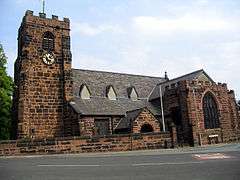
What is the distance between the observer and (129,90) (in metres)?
36.9

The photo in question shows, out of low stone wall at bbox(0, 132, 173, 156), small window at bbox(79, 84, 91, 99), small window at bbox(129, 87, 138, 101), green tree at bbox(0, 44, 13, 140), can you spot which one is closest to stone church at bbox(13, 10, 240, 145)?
small window at bbox(79, 84, 91, 99)

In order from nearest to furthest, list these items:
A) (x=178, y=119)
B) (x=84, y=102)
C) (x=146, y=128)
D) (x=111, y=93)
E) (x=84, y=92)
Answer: (x=146, y=128) → (x=84, y=102) → (x=84, y=92) → (x=178, y=119) → (x=111, y=93)

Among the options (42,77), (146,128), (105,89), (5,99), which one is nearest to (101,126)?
(146,128)

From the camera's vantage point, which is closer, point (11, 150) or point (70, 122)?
point (11, 150)

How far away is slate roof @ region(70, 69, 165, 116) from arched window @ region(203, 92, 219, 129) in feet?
17.0

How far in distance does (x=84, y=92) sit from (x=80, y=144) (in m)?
11.4

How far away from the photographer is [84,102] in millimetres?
31562

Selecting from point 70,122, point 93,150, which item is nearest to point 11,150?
point 93,150

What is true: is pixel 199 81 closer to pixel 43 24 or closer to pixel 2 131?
pixel 43 24

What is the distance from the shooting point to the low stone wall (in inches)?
831

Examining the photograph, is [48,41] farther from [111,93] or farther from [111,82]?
[111,82]

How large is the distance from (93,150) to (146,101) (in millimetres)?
16430

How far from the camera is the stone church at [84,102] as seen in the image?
28844mm

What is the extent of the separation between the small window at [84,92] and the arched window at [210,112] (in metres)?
12.4
